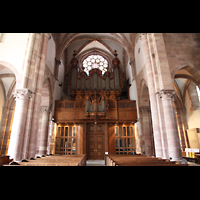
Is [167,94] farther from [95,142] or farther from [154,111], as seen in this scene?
[95,142]

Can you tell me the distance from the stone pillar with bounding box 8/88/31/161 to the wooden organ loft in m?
6.47

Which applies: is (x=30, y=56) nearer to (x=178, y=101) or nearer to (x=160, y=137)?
(x=160, y=137)

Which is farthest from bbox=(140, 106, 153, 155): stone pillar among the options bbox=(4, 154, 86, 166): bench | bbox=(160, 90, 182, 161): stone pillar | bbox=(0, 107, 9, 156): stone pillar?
bbox=(0, 107, 9, 156): stone pillar

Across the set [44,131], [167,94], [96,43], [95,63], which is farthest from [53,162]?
[96,43]

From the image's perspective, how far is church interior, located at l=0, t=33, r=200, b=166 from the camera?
8.44 metres

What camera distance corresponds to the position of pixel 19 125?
775 centimetres

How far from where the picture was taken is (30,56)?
916cm

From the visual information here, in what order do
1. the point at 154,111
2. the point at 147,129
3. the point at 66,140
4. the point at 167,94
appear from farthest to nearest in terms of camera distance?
the point at 66,140 < the point at 147,129 < the point at 154,111 < the point at 167,94

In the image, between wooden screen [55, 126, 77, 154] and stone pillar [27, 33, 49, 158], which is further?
wooden screen [55, 126, 77, 154]

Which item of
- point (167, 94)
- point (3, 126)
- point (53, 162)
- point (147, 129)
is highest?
point (167, 94)

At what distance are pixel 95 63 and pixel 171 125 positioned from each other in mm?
15346

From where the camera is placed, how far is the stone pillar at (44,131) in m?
12.1

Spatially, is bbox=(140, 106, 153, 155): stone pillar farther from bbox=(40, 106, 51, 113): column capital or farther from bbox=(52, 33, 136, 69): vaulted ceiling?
bbox=(40, 106, 51, 113): column capital
